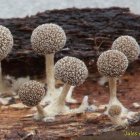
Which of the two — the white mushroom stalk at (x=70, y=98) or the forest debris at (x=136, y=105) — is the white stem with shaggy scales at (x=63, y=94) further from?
the forest debris at (x=136, y=105)

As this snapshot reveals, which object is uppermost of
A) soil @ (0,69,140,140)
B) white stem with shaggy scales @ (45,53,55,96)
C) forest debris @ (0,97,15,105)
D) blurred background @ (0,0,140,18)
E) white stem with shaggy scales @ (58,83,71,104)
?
blurred background @ (0,0,140,18)

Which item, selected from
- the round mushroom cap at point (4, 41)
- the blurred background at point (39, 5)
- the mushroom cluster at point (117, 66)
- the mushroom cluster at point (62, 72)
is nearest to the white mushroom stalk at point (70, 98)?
the mushroom cluster at point (62, 72)

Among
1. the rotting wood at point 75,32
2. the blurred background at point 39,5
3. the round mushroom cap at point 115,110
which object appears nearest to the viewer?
the round mushroom cap at point 115,110

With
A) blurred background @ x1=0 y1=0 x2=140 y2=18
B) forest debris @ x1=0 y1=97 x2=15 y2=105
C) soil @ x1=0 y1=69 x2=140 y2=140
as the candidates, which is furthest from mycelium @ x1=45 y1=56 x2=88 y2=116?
blurred background @ x1=0 y1=0 x2=140 y2=18

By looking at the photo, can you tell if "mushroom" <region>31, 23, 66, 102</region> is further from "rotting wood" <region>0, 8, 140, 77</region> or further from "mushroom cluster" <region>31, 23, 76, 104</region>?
"rotting wood" <region>0, 8, 140, 77</region>

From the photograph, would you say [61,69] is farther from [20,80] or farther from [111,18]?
[111,18]

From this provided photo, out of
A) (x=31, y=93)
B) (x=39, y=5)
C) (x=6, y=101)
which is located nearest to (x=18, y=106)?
(x=6, y=101)
